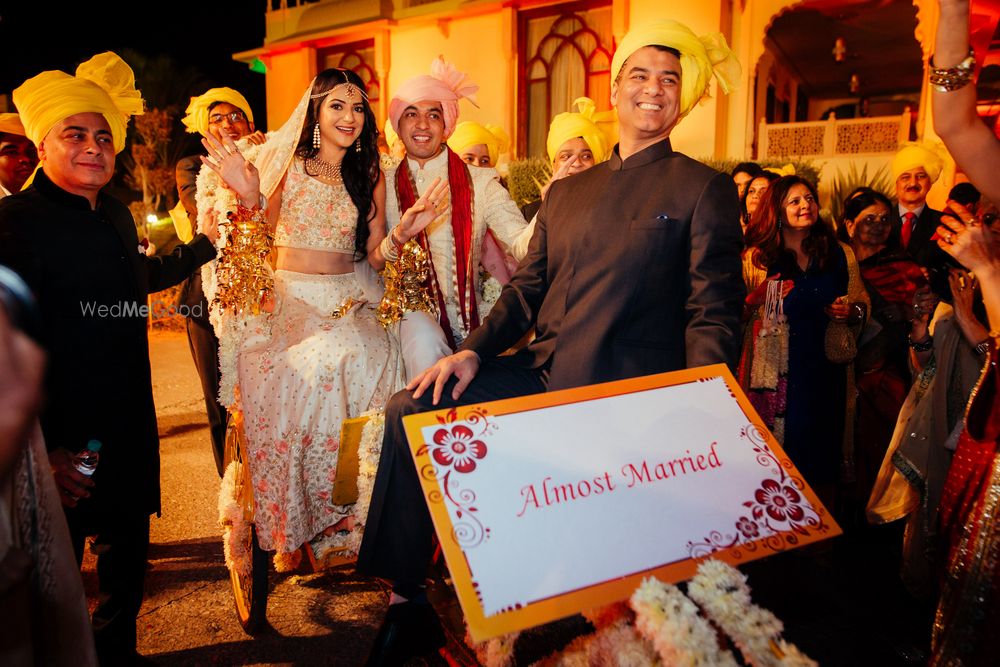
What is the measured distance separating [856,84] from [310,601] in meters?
20.3

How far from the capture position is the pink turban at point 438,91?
3342mm

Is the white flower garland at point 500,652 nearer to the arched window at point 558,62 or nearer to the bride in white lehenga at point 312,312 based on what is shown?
the bride in white lehenga at point 312,312

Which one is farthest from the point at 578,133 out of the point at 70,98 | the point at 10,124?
the point at 10,124

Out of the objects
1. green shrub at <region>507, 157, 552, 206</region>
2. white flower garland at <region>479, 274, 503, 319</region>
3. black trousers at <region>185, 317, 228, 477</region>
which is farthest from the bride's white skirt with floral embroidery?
green shrub at <region>507, 157, 552, 206</region>

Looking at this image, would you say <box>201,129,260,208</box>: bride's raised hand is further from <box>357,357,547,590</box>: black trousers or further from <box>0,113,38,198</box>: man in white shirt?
<box>0,113,38,198</box>: man in white shirt

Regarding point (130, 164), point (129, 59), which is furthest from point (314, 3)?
point (130, 164)

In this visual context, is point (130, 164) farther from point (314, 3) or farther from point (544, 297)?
point (544, 297)

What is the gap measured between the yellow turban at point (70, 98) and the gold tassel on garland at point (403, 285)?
1268mm

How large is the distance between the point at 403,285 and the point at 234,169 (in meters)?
0.91

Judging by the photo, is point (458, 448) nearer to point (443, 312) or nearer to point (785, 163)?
point (443, 312)

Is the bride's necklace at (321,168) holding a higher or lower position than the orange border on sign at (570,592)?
higher

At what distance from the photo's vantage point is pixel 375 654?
2004mm

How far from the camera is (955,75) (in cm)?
164

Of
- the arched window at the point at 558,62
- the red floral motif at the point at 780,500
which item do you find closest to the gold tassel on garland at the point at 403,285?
the red floral motif at the point at 780,500
